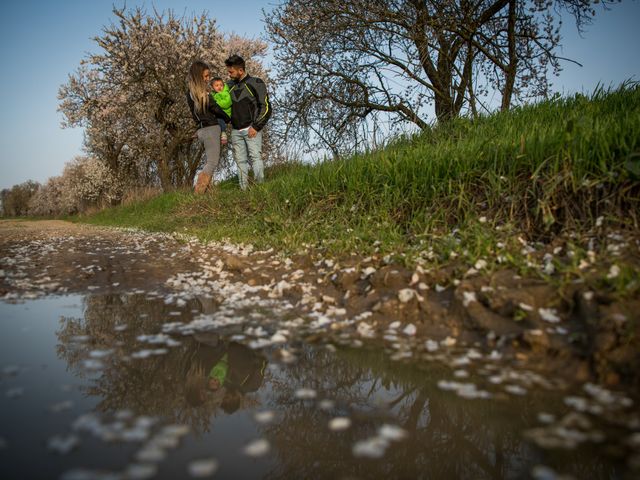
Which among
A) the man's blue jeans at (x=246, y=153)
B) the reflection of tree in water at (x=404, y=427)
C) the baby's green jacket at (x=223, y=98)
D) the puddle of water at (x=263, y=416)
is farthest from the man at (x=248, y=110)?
the reflection of tree in water at (x=404, y=427)

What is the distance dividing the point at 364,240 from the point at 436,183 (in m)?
1.46

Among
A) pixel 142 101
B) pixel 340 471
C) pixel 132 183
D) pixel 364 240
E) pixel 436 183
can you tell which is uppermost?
pixel 142 101

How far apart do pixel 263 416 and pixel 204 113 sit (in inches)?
457

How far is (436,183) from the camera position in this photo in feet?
19.2

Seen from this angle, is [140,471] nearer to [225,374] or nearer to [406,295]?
[225,374]

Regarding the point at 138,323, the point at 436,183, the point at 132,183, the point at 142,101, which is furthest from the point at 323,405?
the point at 132,183

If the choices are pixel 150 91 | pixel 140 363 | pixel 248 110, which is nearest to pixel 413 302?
pixel 140 363

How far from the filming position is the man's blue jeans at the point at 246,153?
438 inches

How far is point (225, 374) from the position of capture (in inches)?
105

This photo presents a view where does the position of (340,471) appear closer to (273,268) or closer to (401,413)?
(401,413)

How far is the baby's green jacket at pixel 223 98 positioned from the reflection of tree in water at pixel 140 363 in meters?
8.94

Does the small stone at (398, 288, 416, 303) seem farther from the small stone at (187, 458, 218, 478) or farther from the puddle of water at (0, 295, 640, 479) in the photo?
the small stone at (187, 458, 218, 478)

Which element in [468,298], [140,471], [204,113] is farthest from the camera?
[204,113]

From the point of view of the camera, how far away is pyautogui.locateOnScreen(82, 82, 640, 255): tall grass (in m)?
4.42
